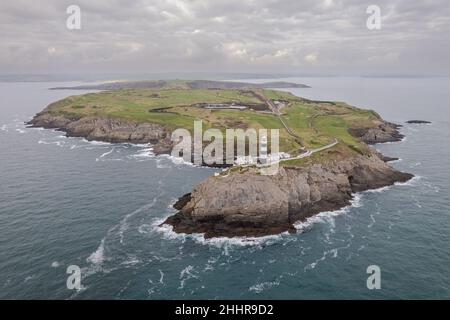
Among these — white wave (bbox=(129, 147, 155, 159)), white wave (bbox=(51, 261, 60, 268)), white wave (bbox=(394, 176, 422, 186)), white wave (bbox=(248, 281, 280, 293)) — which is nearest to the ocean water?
white wave (bbox=(248, 281, 280, 293))

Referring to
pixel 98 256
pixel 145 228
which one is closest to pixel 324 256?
pixel 145 228

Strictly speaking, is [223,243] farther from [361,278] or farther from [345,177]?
[345,177]

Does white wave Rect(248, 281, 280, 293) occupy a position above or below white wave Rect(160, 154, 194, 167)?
below

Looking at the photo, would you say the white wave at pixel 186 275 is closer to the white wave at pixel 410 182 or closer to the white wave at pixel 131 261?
the white wave at pixel 131 261

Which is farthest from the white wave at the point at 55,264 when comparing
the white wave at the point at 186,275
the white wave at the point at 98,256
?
the white wave at the point at 186,275

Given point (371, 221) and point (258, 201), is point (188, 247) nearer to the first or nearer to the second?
point (258, 201)

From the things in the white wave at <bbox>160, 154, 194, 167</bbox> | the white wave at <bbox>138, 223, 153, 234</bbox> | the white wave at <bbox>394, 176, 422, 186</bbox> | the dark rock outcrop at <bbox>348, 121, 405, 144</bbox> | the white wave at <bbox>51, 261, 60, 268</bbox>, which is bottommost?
the white wave at <bbox>51, 261, 60, 268</bbox>

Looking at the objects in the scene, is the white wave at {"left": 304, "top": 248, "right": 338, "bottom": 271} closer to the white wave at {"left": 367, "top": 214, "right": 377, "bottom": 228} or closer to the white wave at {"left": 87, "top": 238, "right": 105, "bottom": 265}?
the white wave at {"left": 367, "top": 214, "right": 377, "bottom": 228}

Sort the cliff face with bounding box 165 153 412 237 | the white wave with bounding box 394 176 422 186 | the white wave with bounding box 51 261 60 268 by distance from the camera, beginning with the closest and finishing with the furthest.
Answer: the white wave with bounding box 51 261 60 268, the cliff face with bounding box 165 153 412 237, the white wave with bounding box 394 176 422 186
